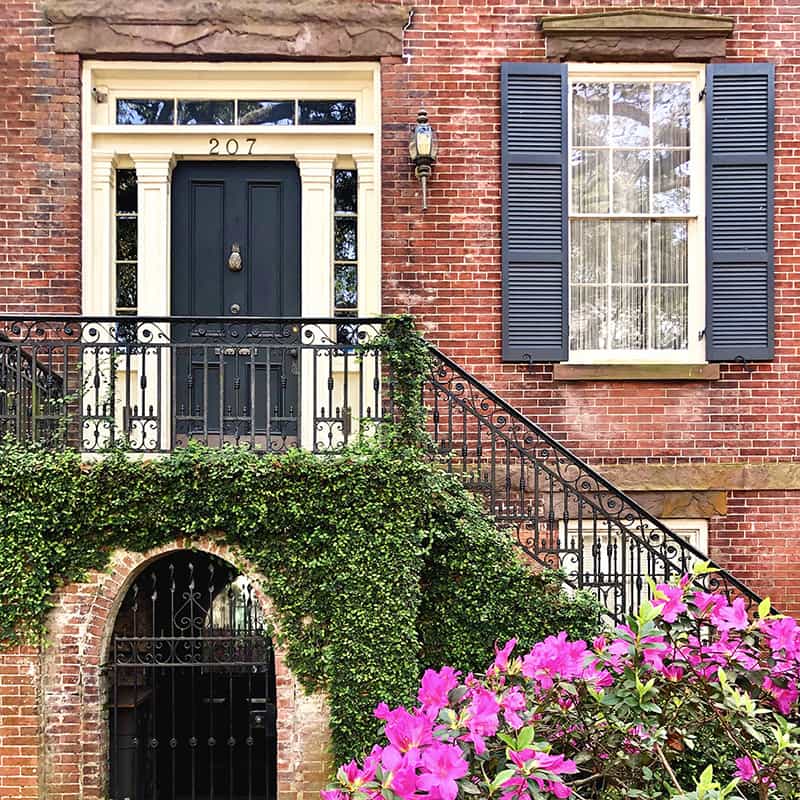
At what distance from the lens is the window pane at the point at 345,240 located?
8.12 m

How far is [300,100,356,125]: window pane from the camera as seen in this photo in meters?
8.05

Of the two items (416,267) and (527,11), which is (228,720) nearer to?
(416,267)

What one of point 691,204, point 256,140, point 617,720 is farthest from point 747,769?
point 256,140

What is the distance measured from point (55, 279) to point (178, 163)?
150 centimetres

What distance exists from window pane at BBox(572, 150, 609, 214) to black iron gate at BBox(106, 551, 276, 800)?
4.25 metres

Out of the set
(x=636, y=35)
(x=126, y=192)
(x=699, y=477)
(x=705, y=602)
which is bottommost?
(x=705, y=602)

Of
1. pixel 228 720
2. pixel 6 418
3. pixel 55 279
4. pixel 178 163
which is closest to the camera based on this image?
pixel 6 418

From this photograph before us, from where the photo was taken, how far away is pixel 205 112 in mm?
8047

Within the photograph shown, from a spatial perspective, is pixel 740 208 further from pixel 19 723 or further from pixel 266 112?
pixel 19 723

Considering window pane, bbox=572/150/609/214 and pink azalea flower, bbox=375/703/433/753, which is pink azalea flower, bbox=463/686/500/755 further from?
window pane, bbox=572/150/609/214

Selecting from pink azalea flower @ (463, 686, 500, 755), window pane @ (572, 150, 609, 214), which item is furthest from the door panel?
pink azalea flower @ (463, 686, 500, 755)

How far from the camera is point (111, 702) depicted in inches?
259

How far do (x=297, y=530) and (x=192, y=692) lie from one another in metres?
1.62

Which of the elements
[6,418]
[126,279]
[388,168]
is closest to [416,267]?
[388,168]
